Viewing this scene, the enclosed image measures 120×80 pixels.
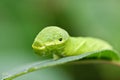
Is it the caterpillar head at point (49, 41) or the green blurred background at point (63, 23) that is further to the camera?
the green blurred background at point (63, 23)

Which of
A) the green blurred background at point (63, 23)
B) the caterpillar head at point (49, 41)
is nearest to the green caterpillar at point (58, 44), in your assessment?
the caterpillar head at point (49, 41)

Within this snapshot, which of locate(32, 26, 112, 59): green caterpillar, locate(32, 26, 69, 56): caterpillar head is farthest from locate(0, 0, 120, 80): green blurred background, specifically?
locate(32, 26, 69, 56): caterpillar head

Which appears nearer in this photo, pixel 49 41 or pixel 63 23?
pixel 49 41

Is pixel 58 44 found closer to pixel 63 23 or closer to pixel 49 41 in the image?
pixel 49 41

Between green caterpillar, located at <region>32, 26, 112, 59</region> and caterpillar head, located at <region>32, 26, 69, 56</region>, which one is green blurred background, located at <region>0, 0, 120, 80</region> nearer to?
green caterpillar, located at <region>32, 26, 112, 59</region>

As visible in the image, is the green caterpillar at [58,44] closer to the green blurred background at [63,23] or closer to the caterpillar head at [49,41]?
the caterpillar head at [49,41]

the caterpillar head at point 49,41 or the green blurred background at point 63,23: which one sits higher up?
the green blurred background at point 63,23

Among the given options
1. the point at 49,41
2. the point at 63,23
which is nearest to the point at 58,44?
the point at 49,41
